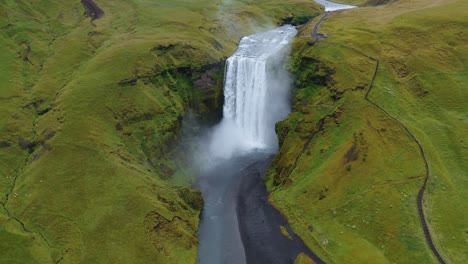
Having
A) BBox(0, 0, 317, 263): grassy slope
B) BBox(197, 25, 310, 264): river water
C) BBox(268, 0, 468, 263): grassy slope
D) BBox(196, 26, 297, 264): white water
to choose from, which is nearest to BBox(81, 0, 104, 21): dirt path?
BBox(0, 0, 317, 263): grassy slope

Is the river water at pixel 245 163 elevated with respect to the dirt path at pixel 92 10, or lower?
lower

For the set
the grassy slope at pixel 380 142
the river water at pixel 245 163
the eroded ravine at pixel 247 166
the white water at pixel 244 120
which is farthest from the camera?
the white water at pixel 244 120

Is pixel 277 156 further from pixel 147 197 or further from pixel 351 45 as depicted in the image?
pixel 351 45

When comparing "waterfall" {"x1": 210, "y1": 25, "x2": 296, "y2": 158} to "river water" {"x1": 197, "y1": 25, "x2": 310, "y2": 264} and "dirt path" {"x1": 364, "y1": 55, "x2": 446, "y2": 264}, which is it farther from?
"dirt path" {"x1": 364, "y1": 55, "x2": 446, "y2": 264}

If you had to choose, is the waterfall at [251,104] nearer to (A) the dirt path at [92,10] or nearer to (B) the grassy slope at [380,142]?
(B) the grassy slope at [380,142]

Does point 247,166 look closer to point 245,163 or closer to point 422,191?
point 245,163

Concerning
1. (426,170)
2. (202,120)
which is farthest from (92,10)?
(426,170)

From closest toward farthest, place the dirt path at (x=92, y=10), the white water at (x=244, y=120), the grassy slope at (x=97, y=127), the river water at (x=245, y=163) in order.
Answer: the grassy slope at (x=97, y=127) < the river water at (x=245, y=163) < the white water at (x=244, y=120) < the dirt path at (x=92, y=10)

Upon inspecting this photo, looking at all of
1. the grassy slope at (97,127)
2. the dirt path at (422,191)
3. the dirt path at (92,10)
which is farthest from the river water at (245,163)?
the dirt path at (92,10)
